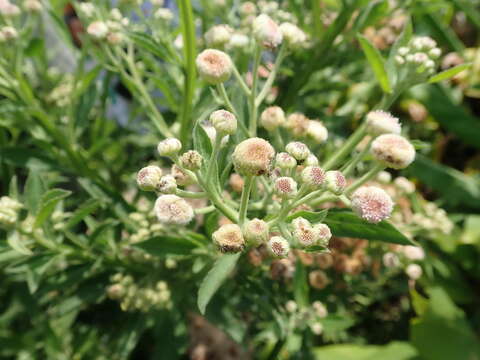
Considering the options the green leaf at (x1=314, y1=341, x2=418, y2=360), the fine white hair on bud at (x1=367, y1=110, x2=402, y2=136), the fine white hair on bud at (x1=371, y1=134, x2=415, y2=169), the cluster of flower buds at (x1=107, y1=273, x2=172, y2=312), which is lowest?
the green leaf at (x1=314, y1=341, x2=418, y2=360)

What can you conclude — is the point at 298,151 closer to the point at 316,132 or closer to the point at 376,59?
the point at 316,132

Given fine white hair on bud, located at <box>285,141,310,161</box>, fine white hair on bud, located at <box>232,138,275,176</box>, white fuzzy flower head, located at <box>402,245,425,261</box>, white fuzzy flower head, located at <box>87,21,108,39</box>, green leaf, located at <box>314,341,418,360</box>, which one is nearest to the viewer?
fine white hair on bud, located at <box>232,138,275,176</box>

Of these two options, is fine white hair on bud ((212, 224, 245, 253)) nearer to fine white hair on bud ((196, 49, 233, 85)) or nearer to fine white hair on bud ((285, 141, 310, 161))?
fine white hair on bud ((285, 141, 310, 161))

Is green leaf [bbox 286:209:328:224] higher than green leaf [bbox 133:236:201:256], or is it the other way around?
green leaf [bbox 286:209:328:224]

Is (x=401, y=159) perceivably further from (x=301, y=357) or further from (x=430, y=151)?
(x=430, y=151)

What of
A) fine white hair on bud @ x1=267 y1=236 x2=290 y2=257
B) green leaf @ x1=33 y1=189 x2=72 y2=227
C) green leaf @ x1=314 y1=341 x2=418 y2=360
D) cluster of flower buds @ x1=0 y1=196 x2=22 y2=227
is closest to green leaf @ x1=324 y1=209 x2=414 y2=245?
fine white hair on bud @ x1=267 y1=236 x2=290 y2=257

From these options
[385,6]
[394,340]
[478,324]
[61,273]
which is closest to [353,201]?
[385,6]

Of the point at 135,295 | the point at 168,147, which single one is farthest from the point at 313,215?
the point at 135,295
